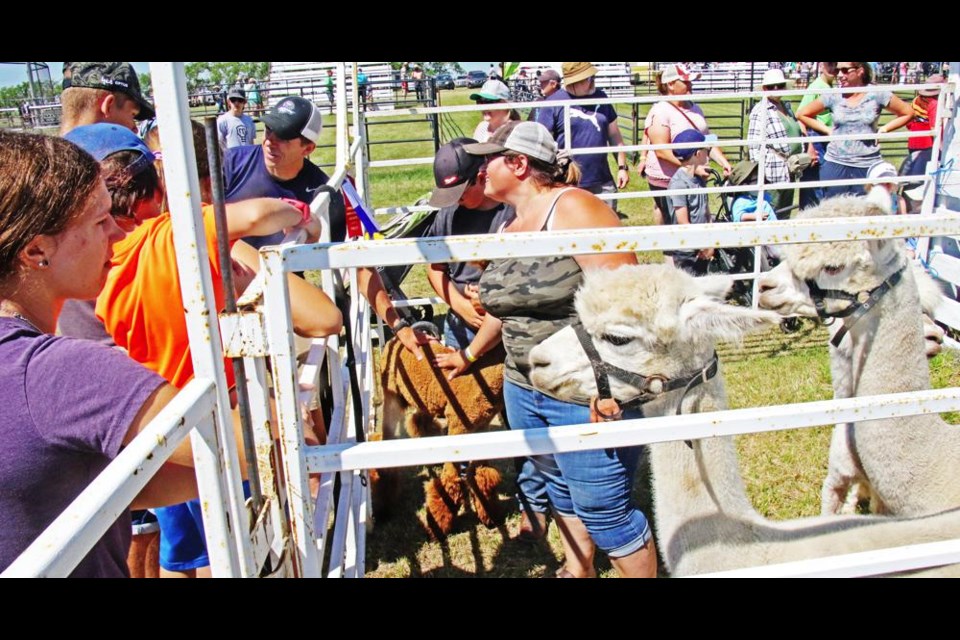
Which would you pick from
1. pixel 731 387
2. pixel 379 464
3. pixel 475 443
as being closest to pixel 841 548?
pixel 475 443

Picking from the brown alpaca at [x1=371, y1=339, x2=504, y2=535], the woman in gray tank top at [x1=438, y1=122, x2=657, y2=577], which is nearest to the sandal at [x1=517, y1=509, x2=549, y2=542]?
the brown alpaca at [x1=371, y1=339, x2=504, y2=535]

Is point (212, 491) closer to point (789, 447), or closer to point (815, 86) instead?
point (789, 447)

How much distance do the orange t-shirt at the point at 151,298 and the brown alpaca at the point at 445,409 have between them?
1793mm

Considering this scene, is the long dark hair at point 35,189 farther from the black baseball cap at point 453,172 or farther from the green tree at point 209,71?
the black baseball cap at point 453,172

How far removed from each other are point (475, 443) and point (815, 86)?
718 centimetres

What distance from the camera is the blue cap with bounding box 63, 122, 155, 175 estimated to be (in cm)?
195

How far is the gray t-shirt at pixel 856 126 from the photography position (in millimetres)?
6602

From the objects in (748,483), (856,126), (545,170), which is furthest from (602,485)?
(856,126)

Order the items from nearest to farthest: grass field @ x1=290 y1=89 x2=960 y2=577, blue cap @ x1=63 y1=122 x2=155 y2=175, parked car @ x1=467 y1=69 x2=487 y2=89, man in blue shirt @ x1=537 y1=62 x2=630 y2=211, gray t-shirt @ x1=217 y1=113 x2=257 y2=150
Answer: blue cap @ x1=63 y1=122 x2=155 y2=175
grass field @ x1=290 y1=89 x2=960 y2=577
man in blue shirt @ x1=537 y1=62 x2=630 y2=211
gray t-shirt @ x1=217 y1=113 x2=257 y2=150
parked car @ x1=467 y1=69 x2=487 y2=89

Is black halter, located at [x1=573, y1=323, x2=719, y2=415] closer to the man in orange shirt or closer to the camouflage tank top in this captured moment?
the camouflage tank top

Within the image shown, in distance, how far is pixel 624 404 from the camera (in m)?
2.30

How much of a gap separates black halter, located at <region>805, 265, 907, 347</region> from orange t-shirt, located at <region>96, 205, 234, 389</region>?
94.3 inches

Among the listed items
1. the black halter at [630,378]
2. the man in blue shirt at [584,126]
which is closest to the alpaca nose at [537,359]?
the black halter at [630,378]
